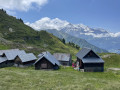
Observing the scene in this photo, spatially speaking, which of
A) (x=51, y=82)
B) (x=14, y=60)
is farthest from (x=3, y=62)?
(x=51, y=82)

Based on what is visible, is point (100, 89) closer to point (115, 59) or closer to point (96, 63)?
point (96, 63)

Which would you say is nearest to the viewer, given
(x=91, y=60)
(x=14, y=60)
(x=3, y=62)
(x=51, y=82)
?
(x=51, y=82)

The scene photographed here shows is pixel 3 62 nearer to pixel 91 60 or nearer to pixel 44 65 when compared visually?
pixel 44 65

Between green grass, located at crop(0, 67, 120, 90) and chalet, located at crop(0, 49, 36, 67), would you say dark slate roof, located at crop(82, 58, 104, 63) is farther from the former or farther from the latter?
chalet, located at crop(0, 49, 36, 67)

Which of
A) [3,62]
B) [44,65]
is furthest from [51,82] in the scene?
[3,62]

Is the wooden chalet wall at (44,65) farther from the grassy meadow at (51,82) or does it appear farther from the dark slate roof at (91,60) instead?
the grassy meadow at (51,82)

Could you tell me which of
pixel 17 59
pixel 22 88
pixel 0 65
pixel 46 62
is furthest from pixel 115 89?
pixel 0 65

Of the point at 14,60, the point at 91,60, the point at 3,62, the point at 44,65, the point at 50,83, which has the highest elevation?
the point at 91,60

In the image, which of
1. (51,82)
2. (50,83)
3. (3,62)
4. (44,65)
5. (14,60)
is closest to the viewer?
(50,83)

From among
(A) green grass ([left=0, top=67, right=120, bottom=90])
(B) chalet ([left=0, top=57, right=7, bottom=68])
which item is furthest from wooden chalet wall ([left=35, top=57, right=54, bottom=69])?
(B) chalet ([left=0, top=57, right=7, bottom=68])

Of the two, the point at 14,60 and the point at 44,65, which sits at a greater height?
the point at 14,60

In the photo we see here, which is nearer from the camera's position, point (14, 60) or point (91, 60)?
point (91, 60)

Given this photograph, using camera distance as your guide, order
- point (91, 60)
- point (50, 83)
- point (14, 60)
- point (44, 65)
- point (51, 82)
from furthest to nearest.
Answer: point (14, 60), point (44, 65), point (91, 60), point (51, 82), point (50, 83)

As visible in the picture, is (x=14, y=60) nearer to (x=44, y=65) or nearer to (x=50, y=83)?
(x=44, y=65)
